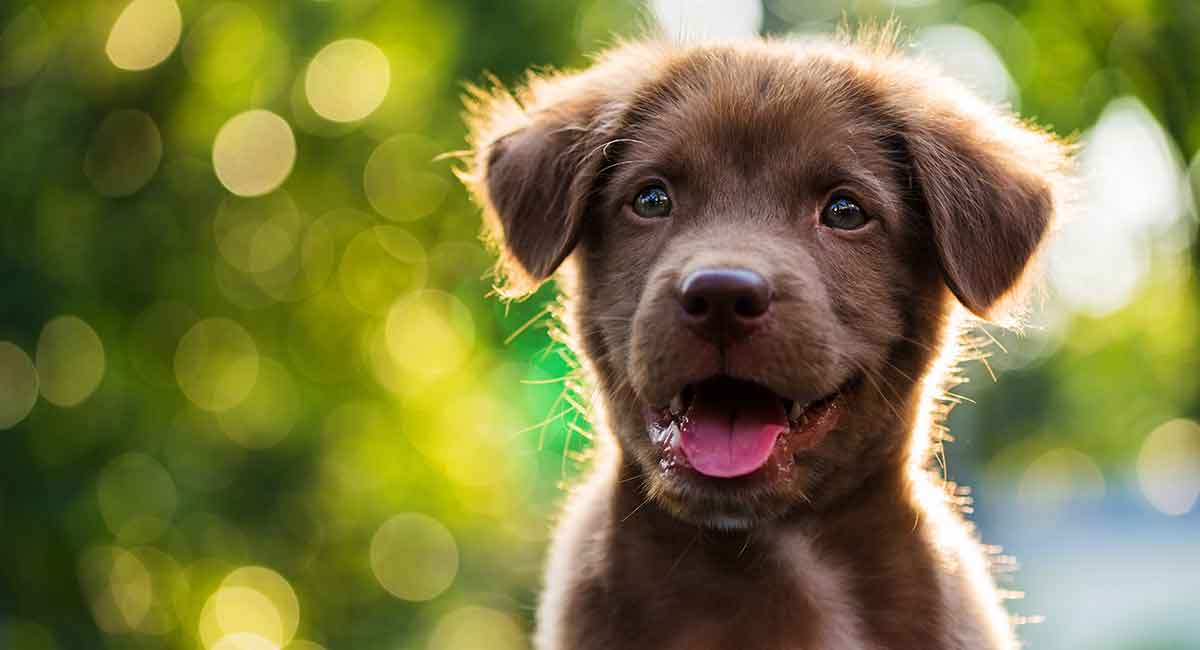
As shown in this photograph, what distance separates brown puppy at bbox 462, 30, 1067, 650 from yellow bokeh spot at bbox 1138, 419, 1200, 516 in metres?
11.4

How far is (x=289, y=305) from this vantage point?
1138cm

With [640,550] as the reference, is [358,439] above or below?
above

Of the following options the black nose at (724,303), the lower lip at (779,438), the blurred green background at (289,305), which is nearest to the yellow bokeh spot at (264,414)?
the blurred green background at (289,305)

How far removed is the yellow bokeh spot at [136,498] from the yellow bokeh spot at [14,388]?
0.80 metres

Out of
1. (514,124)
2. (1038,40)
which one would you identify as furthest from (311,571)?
(1038,40)

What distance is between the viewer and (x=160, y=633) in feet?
34.2

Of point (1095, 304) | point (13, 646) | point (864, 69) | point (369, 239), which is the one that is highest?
point (1095, 304)

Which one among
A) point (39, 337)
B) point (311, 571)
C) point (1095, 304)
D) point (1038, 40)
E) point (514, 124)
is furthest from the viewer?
point (1095, 304)

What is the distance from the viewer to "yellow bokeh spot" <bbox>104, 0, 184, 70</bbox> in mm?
10266

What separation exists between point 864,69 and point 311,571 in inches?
316

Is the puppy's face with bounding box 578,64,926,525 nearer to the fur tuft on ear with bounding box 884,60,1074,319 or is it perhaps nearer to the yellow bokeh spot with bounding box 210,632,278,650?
the fur tuft on ear with bounding box 884,60,1074,319

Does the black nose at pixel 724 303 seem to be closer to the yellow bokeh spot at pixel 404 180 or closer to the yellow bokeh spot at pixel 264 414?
the yellow bokeh spot at pixel 264 414

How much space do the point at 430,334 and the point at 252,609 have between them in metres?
2.86

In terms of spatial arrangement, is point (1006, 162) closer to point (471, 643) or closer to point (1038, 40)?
point (471, 643)
